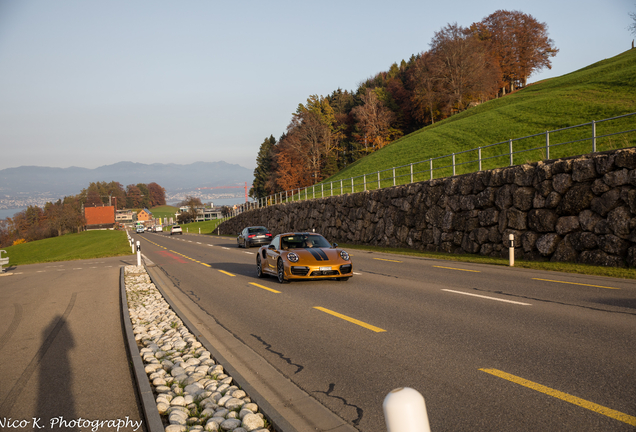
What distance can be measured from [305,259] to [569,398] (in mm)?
8760

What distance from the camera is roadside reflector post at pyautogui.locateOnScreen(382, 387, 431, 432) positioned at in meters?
1.70

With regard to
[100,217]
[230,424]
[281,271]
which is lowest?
[230,424]

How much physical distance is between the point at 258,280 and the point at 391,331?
784cm

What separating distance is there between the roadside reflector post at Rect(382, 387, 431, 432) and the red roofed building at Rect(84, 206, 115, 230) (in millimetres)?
175225

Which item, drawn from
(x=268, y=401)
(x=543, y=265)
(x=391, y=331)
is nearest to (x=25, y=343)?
(x=268, y=401)

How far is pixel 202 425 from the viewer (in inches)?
159

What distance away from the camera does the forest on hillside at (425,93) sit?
6444cm

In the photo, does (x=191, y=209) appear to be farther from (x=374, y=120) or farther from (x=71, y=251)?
(x=71, y=251)

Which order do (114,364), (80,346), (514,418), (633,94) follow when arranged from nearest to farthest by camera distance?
(514,418)
(114,364)
(80,346)
(633,94)

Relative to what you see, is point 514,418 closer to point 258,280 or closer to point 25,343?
point 25,343

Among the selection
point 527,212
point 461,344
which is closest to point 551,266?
point 527,212

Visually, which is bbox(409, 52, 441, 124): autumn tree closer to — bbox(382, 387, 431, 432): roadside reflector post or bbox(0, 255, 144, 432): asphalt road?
bbox(0, 255, 144, 432): asphalt road

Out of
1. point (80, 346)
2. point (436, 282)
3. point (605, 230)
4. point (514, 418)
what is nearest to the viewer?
point (514, 418)

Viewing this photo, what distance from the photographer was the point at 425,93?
2746 inches
